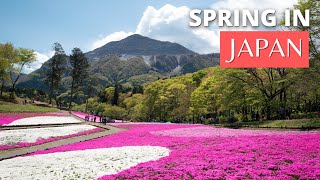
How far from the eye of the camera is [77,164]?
21.6 metres

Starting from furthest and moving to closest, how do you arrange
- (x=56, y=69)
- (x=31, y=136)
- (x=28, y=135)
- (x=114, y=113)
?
(x=114, y=113) → (x=56, y=69) → (x=28, y=135) → (x=31, y=136)

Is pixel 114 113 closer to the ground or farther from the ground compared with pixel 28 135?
farther from the ground

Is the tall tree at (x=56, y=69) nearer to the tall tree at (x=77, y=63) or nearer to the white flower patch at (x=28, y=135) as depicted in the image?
the tall tree at (x=77, y=63)

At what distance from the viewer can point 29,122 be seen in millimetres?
52969

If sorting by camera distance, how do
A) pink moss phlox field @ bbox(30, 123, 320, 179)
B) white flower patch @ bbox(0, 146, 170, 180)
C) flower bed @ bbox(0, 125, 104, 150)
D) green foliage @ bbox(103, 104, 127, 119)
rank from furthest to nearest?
1. green foliage @ bbox(103, 104, 127, 119)
2. flower bed @ bbox(0, 125, 104, 150)
3. white flower patch @ bbox(0, 146, 170, 180)
4. pink moss phlox field @ bbox(30, 123, 320, 179)

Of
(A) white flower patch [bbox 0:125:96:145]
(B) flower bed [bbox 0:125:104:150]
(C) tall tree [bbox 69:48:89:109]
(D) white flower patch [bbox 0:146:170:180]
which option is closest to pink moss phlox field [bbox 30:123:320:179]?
(D) white flower patch [bbox 0:146:170:180]

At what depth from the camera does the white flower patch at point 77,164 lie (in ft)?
61.8

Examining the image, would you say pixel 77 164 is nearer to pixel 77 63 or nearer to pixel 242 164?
pixel 242 164

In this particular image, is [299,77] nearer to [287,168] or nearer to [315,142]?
[315,142]

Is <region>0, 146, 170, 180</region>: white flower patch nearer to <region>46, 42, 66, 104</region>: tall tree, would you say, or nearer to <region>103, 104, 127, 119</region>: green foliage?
<region>46, 42, 66, 104</region>: tall tree

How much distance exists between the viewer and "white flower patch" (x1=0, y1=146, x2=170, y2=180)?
18.8 m

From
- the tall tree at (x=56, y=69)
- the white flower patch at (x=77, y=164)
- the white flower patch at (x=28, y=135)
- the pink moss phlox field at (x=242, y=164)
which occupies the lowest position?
the white flower patch at (x=77, y=164)

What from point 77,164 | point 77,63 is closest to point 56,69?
point 77,63

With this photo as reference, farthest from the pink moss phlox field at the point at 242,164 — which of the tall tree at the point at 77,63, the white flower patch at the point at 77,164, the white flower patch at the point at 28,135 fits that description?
the tall tree at the point at 77,63
